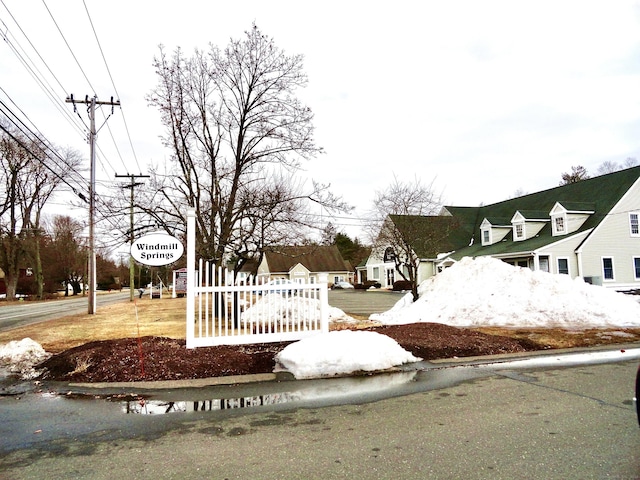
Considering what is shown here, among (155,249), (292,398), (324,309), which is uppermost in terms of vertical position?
(155,249)

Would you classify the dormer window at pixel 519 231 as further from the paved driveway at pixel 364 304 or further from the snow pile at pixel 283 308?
the snow pile at pixel 283 308

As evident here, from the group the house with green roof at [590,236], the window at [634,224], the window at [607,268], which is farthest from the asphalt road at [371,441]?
the window at [634,224]

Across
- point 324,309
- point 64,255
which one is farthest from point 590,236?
point 64,255

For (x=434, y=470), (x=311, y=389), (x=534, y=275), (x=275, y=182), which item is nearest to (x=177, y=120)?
(x=275, y=182)

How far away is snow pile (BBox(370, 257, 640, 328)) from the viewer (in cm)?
1289

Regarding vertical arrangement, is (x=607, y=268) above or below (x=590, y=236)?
below

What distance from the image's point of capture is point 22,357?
8609 millimetres

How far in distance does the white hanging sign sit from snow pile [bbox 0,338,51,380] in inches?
106

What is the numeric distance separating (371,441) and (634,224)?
32.0 meters

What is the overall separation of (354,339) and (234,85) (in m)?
12.3

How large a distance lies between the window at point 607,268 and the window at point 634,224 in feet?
7.98

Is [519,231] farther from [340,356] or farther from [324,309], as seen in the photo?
[340,356]

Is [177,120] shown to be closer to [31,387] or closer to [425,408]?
[31,387]

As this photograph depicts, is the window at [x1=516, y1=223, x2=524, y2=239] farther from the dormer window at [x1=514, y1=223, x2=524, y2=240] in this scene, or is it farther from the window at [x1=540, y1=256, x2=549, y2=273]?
the window at [x1=540, y1=256, x2=549, y2=273]
